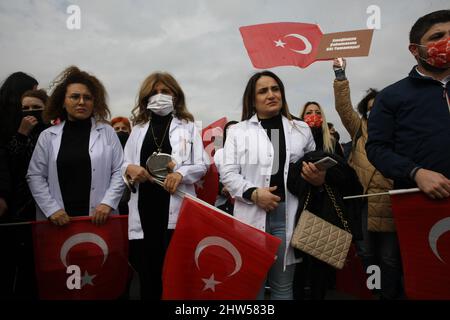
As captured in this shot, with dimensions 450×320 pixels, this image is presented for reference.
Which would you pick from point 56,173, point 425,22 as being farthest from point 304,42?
point 56,173

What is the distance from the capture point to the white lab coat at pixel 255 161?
2748mm

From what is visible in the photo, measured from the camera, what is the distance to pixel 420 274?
2521 mm

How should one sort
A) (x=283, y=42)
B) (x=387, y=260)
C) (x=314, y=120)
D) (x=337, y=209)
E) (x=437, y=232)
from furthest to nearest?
(x=314, y=120), (x=283, y=42), (x=387, y=260), (x=337, y=209), (x=437, y=232)

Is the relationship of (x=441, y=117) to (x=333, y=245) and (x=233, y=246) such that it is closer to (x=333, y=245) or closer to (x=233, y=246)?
(x=333, y=245)

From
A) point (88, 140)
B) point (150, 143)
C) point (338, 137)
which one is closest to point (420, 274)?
point (150, 143)

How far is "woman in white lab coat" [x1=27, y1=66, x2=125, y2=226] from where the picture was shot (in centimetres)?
301

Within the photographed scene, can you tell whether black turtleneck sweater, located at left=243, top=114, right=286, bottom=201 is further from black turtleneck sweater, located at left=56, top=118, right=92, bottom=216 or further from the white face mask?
black turtleneck sweater, located at left=56, top=118, right=92, bottom=216

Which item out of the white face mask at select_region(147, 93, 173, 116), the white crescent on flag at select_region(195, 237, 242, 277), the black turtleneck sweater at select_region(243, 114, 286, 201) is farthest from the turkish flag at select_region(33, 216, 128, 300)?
the black turtleneck sweater at select_region(243, 114, 286, 201)

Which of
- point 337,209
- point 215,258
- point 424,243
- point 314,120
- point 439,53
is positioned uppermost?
point 439,53

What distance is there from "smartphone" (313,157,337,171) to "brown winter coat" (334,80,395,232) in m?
1.04

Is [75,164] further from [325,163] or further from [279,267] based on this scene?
[325,163]

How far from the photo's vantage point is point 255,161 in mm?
2846

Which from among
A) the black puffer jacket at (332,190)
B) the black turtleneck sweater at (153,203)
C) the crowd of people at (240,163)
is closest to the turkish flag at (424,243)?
the crowd of people at (240,163)

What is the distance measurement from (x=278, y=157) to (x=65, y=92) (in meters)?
1.84
